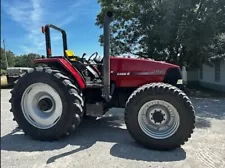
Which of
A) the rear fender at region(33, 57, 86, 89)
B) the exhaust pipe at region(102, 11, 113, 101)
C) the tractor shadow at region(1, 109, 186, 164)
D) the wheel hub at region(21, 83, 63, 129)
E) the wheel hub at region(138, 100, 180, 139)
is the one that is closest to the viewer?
the tractor shadow at region(1, 109, 186, 164)

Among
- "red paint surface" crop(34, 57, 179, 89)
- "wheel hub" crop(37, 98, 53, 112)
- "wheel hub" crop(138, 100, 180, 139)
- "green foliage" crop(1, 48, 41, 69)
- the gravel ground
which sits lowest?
the gravel ground

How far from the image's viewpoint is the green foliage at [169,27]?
30.8 ft

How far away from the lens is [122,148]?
3615 mm

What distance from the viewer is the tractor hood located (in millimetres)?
4215

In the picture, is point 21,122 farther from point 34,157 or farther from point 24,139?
point 34,157

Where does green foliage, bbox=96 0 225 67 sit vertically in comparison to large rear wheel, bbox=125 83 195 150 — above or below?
above

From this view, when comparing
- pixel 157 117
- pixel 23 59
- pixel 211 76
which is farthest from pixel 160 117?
pixel 23 59

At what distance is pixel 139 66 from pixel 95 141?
161 centimetres

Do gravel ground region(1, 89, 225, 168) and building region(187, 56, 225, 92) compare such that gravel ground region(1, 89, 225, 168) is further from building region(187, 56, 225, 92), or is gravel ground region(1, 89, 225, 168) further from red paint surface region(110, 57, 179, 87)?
building region(187, 56, 225, 92)

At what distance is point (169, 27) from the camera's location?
9641 millimetres

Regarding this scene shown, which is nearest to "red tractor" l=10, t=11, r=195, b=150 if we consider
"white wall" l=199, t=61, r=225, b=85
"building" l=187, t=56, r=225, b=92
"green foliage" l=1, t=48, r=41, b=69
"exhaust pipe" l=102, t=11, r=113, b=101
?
"exhaust pipe" l=102, t=11, r=113, b=101

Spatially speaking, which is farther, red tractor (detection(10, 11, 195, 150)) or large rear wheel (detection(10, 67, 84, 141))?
large rear wheel (detection(10, 67, 84, 141))

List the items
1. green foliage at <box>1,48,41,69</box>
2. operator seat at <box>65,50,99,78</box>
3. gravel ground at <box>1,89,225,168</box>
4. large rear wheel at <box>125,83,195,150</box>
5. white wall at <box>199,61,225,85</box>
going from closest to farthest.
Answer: gravel ground at <box>1,89,225,168</box> → large rear wheel at <box>125,83,195,150</box> → operator seat at <box>65,50,99,78</box> → green foliage at <box>1,48,41,69</box> → white wall at <box>199,61,225,85</box>

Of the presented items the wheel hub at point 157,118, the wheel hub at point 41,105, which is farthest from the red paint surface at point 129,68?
the wheel hub at point 157,118
